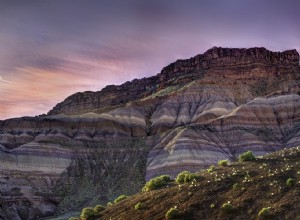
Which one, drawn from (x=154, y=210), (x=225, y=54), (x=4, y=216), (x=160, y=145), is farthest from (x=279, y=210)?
(x=225, y=54)

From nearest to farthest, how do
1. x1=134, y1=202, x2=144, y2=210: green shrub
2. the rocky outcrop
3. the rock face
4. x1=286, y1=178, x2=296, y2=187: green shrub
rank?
x1=286, y1=178, x2=296, y2=187: green shrub < x1=134, y1=202, x2=144, y2=210: green shrub < the rock face < the rocky outcrop

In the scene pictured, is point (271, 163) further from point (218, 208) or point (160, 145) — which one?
point (160, 145)

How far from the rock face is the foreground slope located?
66315mm

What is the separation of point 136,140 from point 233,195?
10149 cm

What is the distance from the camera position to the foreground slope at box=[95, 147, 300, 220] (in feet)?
99.3

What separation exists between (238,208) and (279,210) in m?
2.36

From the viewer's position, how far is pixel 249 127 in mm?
125875

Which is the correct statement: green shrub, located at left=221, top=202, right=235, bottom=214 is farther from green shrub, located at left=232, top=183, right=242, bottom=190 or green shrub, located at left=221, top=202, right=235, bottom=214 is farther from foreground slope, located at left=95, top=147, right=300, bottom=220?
green shrub, located at left=232, top=183, right=242, bottom=190

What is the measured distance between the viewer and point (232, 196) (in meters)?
32.3

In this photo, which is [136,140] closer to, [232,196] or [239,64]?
[239,64]

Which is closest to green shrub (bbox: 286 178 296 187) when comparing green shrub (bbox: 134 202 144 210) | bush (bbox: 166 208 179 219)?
bush (bbox: 166 208 179 219)

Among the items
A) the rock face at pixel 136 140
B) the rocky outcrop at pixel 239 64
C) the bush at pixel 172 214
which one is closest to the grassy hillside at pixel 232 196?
the bush at pixel 172 214

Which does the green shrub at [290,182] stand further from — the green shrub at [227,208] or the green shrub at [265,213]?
the green shrub at [227,208]

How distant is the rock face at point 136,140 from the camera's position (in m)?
110
